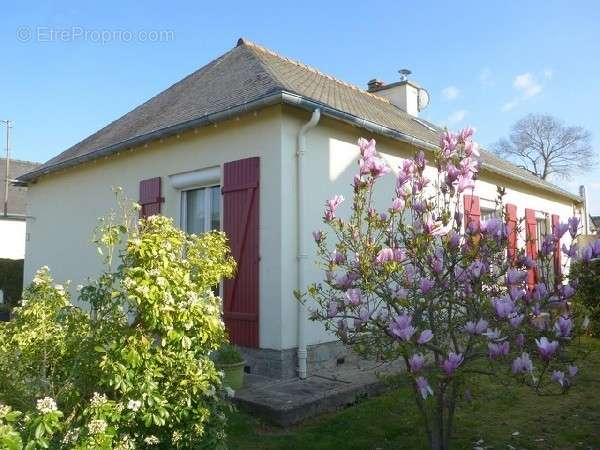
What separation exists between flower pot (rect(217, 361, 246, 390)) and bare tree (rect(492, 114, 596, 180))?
34.1 meters

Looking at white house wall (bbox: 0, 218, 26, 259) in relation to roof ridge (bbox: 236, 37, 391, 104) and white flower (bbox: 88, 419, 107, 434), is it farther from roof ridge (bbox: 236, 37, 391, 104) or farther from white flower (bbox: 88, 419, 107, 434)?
white flower (bbox: 88, 419, 107, 434)

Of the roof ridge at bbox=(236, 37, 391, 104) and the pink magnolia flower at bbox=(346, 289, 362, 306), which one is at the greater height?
the roof ridge at bbox=(236, 37, 391, 104)

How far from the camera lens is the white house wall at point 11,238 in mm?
23188

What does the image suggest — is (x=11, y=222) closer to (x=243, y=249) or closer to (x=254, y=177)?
(x=243, y=249)

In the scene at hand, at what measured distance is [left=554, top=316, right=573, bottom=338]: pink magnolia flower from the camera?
263 centimetres

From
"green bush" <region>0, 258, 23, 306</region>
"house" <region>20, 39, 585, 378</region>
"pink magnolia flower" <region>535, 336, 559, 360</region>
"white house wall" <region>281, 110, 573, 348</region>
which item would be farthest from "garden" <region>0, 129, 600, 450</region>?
"green bush" <region>0, 258, 23, 306</region>

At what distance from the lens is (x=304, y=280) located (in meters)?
6.17

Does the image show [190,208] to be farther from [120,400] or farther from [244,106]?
[120,400]

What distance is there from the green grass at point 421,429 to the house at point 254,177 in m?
1.23

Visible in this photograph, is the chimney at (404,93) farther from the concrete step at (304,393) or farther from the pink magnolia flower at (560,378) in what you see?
the pink magnolia flower at (560,378)

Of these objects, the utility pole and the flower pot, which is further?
the utility pole

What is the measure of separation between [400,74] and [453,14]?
20.7 ft

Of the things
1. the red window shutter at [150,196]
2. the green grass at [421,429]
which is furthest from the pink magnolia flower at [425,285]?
the red window shutter at [150,196]

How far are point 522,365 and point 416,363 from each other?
0.55 metres
